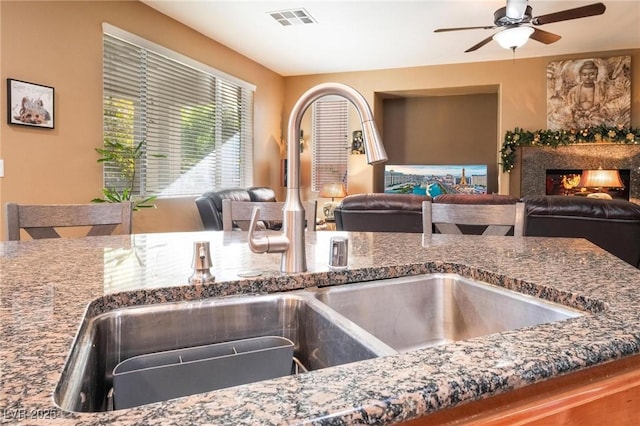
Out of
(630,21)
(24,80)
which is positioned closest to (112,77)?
(24,80)

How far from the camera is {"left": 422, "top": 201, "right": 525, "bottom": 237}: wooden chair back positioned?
1.85 metres

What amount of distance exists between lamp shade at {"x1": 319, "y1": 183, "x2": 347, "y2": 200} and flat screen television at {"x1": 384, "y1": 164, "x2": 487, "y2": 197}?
983 millimetres

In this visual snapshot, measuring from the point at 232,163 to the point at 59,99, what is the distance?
8.42 ft

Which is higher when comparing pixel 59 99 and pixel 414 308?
pixel 59 99

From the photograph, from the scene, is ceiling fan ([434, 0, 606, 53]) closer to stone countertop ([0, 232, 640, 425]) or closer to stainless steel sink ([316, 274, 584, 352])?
stone countertop ([0, 232, 640, 425])

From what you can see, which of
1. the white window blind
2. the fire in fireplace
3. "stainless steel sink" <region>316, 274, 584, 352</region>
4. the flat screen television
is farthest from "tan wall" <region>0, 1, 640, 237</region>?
"stainless steel sink" <region>316, 274, 584, 352</region>

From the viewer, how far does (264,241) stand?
942mm

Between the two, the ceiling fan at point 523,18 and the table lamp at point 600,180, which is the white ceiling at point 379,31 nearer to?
the ceiling fan at point 523,18

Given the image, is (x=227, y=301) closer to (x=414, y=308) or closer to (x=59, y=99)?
(x=414, y=308)

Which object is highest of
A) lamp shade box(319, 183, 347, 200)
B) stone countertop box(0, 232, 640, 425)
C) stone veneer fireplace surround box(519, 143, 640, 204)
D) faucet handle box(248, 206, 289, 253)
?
stone veneer fireplace surround box(519, 143, 640, 204)

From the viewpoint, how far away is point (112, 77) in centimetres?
386

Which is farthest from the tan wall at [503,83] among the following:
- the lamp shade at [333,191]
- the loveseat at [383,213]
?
the loveseat at [383,213]

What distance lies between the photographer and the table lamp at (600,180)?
561cm

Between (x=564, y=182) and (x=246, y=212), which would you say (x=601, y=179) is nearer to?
(x=564, y=182)
